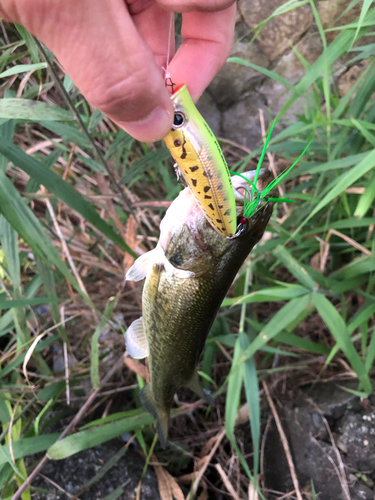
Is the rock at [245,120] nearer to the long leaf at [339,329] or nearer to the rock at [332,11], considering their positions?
the rock at [332,11]

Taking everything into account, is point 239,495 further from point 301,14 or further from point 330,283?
point 301,14

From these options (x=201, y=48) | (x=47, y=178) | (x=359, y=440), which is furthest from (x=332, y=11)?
(x=359, y=440)

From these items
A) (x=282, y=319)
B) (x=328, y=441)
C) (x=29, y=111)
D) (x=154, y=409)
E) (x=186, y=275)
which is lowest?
(x=328, y=441)

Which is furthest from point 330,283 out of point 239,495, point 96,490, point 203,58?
point 96,490

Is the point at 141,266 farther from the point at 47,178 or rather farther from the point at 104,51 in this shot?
the point at 104,51

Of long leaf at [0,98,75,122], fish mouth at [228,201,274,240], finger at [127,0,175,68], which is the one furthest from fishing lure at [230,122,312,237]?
long leaf at [0,98,75,122]

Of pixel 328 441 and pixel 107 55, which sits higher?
pixel 107 55
